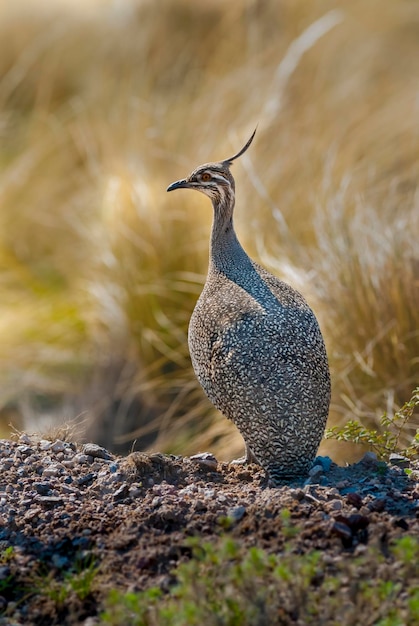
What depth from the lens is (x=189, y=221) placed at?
8.33 metres

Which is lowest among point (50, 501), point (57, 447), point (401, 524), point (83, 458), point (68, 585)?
point (401, 524)

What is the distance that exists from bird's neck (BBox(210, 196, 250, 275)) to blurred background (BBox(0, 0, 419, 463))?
1.66 meters

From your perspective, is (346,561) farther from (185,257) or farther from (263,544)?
(185,257)

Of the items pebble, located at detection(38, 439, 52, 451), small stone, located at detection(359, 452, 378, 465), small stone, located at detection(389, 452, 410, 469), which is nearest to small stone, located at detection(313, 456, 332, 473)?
small stone, located at detection(359, 452, 378, 465)

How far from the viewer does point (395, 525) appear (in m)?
3.70

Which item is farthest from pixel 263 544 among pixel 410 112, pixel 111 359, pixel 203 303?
pixel 410 112

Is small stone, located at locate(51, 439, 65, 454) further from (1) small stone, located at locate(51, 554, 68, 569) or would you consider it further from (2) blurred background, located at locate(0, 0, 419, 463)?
(2) blurred background, located at locate(0, 0, 419, 463)

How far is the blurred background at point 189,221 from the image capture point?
6.71 m

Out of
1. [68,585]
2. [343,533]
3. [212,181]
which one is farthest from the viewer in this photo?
[212,181]

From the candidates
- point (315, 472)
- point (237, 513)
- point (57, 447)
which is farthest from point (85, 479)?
point (315, 472)

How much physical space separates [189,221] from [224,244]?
318 centimetres

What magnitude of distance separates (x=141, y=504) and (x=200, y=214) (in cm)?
449

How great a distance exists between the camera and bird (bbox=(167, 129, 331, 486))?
14.5ft

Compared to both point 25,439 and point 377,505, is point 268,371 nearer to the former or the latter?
point 377,505
